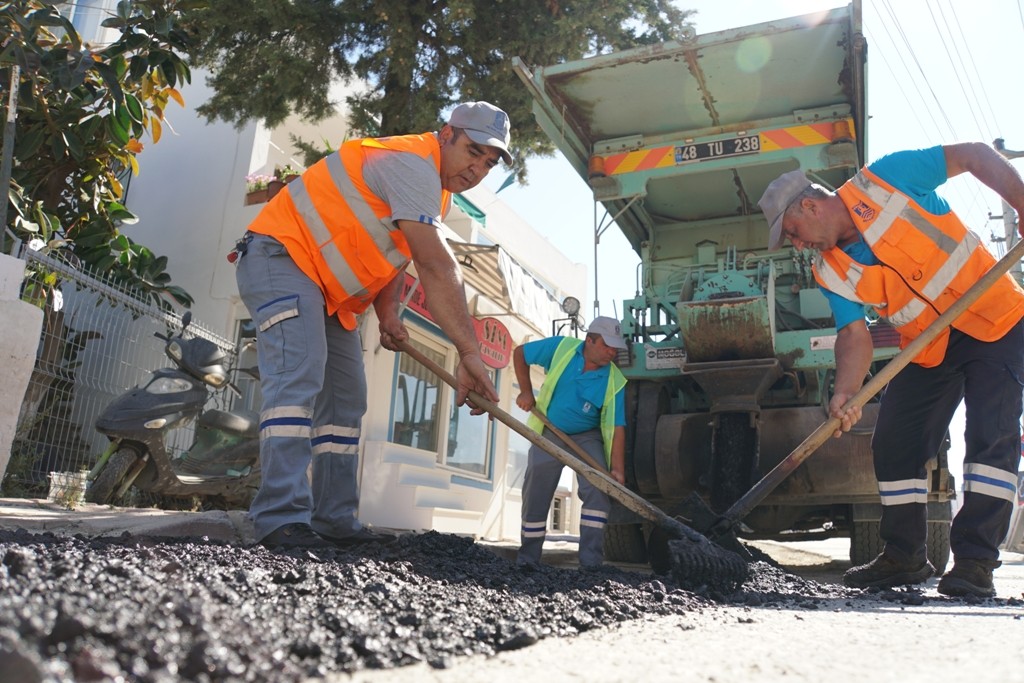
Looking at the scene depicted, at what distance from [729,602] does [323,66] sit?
6510 mm

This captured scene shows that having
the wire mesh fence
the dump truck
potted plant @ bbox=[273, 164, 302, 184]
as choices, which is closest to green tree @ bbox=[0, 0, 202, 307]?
the wire mesh fence

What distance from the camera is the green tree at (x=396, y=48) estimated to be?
698 cm

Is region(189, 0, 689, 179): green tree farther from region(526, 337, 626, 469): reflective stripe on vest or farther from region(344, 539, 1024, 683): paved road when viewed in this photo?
region(344, 539, 1024, 683): paved road

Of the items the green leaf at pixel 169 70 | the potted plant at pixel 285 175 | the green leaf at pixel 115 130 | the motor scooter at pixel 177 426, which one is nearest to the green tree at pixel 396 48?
the potted plant at pixel 285 175

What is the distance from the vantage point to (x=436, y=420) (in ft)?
28.6

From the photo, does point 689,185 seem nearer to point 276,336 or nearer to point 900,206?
point 900,206

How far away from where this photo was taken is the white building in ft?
24.3

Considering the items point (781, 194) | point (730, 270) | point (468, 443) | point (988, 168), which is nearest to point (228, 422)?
point (730, 270)

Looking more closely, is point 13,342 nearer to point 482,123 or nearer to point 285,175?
point 482,123

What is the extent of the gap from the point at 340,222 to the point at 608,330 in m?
2.08

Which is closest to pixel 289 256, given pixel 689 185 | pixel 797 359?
pixel 797 359

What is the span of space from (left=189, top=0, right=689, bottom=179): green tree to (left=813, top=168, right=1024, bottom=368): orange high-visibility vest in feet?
14.8

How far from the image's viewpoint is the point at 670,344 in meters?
4.81

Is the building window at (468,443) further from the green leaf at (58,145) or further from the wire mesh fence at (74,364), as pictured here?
the green leaf at (58,145)
